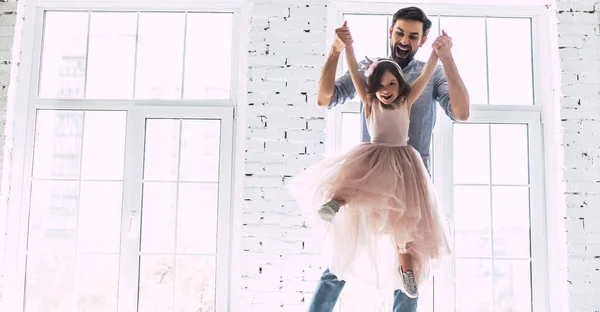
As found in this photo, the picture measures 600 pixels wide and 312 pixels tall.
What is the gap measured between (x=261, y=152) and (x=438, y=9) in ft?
4.57

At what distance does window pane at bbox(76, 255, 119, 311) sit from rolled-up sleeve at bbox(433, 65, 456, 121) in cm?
210

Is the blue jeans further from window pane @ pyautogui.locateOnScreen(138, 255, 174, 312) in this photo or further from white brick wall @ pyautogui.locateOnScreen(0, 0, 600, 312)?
window pane @ pyautogui.locateOnScreen(138, 255, 174, 312)

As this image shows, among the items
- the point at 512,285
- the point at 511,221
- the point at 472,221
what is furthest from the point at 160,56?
the point at 512,285

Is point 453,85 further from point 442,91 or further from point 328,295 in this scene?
point 328,295

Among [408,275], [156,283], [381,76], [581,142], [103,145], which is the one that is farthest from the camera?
[103,145]

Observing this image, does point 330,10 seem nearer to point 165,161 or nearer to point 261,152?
point 261,152

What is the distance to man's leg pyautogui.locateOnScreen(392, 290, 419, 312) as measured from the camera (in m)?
2.19

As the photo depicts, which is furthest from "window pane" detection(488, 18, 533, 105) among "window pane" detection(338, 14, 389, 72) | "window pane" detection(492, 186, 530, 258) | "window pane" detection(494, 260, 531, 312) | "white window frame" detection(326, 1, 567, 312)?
"window pane" detection(494, 260, 531, 312)

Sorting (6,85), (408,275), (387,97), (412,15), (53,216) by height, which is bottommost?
(408,275)

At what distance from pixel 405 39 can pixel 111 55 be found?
2023 millimetres

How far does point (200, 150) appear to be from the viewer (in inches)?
137

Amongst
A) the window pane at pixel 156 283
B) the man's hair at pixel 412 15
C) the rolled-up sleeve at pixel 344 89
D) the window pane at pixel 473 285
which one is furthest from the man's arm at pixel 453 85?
the window pane at pixel 156 283

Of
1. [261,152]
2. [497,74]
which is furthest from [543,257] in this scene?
[261,152]

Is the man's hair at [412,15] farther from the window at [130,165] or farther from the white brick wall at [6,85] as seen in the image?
the white brick wall at [6,85]
